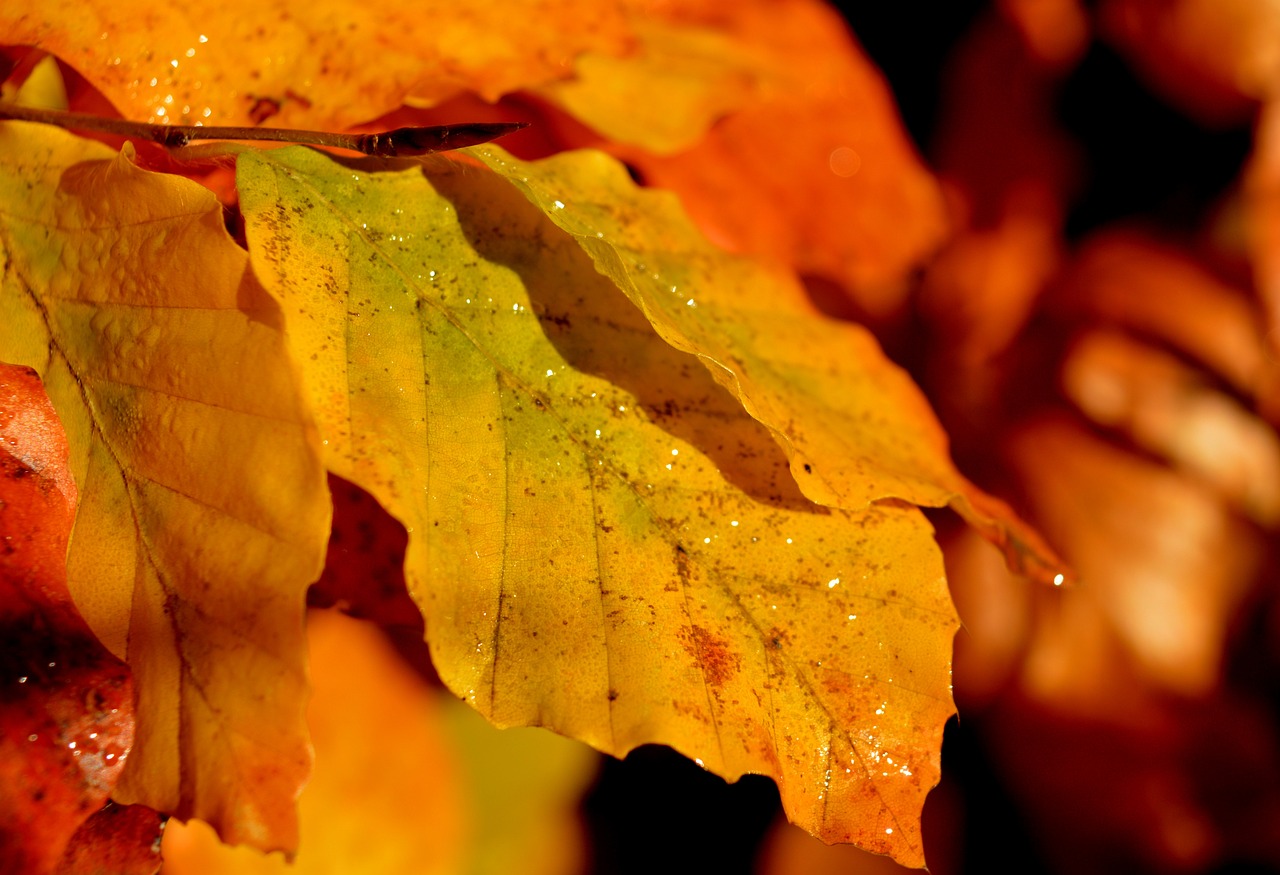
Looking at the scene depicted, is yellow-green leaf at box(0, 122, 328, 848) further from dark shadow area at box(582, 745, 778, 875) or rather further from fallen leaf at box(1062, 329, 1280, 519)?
fallen leaf at box(1062, 329, 1280, 519)

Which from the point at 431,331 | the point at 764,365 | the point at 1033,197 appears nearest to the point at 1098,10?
the point at 1033,197

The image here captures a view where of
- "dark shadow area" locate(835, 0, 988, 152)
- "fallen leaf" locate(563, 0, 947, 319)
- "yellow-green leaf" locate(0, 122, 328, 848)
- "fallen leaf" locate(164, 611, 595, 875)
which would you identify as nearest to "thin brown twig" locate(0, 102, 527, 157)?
"yellow-green leaf" locate(0, 122, 328, 848)

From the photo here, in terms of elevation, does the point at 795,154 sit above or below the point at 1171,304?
above

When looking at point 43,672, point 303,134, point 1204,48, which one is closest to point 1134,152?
point 1204,48

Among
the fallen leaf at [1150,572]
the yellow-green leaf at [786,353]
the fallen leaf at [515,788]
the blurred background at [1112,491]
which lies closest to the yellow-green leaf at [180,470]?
the yellow-green leaf at [786,353]

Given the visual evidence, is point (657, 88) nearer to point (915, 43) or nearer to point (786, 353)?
point (786, 353)

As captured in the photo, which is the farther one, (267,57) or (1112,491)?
(1112,491)

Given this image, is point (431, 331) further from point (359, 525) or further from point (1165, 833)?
point (1165, 833)
